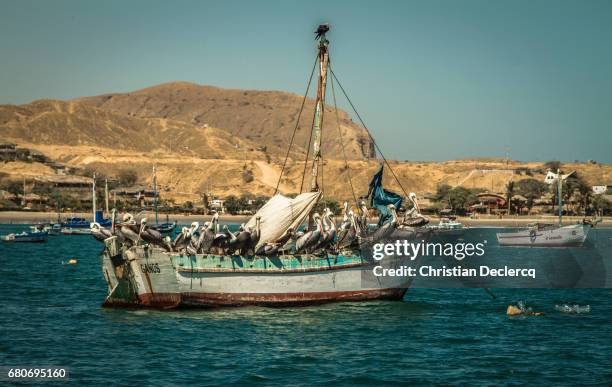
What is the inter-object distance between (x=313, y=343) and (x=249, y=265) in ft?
19.2

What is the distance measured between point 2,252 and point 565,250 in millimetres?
55469

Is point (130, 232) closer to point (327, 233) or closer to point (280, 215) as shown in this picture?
point (280, 215)

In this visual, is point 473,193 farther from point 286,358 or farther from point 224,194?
point 286,358

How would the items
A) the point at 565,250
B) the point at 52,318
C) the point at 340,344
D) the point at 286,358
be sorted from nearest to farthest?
the point at 286,358, the point at 340,344, the point at 52,318, the point at 565,250

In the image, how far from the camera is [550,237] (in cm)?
8381

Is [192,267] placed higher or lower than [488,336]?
higher

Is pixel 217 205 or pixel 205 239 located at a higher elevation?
pixel 205 239

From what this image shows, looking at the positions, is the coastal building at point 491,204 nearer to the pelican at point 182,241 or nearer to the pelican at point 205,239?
the pelican at point 182,241

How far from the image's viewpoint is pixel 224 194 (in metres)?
165

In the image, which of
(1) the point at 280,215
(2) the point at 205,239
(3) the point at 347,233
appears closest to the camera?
(2) the point at 205,239

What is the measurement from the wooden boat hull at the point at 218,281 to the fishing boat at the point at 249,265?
0.04m

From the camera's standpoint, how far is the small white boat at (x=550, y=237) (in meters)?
82.0

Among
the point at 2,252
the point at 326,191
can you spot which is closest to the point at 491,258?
the point at 2,252

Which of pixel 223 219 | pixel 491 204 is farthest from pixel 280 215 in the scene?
pixel 491 204
